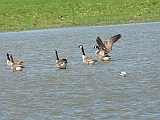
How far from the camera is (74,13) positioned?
1398 inches

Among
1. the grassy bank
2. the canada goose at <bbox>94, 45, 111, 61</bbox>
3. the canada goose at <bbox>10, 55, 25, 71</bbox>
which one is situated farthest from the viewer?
the grassy bank

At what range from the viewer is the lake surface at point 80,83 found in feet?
38.0

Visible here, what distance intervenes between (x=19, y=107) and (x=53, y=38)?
14.9 metres

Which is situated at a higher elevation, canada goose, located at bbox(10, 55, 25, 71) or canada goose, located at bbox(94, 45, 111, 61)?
canada goose, located at bbox(94, 45, 111, 61)

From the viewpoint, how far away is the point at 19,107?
1224 cm

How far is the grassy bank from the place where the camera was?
33328 mm

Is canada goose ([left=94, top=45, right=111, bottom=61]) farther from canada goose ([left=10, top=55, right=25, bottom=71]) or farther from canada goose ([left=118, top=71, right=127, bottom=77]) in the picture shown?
canada goose ([left=118, top=71, right=127, bottom=77])

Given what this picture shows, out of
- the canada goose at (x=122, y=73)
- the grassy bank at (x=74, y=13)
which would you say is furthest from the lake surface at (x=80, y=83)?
the grassy bank at (x=74, y=13)

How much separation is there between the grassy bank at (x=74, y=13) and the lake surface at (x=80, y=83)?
736 centimetres

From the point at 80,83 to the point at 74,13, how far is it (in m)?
21.0

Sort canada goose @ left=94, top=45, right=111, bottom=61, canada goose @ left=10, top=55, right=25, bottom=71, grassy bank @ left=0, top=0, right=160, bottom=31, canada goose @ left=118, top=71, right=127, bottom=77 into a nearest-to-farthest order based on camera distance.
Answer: canada goose @ left=118, top=71, right=127, bottom=77 → canada goose @ left=10, top=55, right=25, bottom=71 → canada goose @ left=94, top=45, right=111, bottom=61 → grassy bank @ left=0, top=0, right=160, bottom=31

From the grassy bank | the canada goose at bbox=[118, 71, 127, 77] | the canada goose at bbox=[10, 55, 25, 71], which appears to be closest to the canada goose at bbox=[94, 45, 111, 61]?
the canada goose at bbox=[10, 55, 25, 71]

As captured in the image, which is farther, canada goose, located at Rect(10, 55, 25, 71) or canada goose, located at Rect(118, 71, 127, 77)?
canada goose, located at Rect(10, 55, 25, 71)

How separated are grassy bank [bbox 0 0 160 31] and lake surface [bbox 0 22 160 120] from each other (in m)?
7.36
